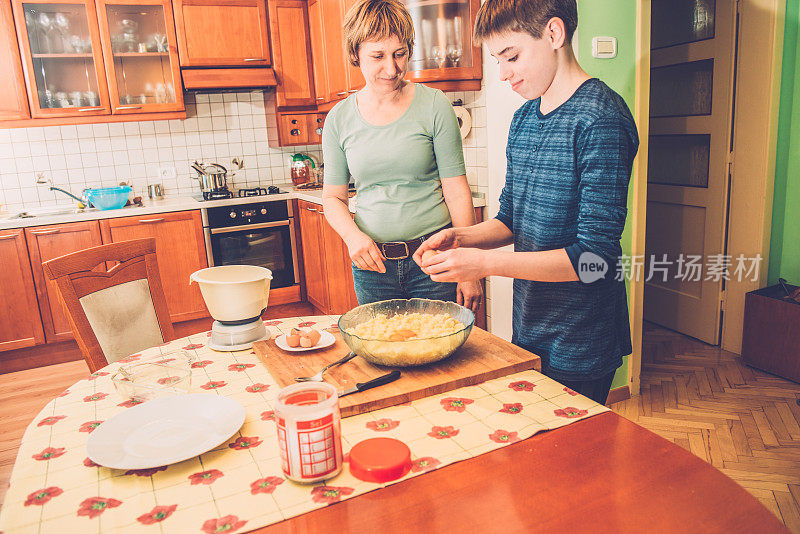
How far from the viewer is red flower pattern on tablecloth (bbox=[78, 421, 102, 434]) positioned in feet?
3.54

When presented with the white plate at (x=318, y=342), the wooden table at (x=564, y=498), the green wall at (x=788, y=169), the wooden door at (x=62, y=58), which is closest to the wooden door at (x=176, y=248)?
the wooden door at (x=62, y=58)

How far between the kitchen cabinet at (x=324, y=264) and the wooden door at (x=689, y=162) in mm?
2039

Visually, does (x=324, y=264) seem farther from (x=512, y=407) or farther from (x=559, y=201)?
(x=512, y=407)

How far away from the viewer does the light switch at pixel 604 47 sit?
7.85 feet

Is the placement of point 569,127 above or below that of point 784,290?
above

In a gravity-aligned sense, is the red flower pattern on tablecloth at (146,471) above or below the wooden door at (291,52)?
below

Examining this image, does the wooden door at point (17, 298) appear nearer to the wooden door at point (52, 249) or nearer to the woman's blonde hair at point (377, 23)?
the wooden door at point (52, 249)

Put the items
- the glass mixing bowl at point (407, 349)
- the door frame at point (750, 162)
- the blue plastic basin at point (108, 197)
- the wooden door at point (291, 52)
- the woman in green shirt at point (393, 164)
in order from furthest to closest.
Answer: the wooden door at point (291, 52), the blue plastic basin at point (108, 197), the door frame at point (750, 162), the woman in green shirt at point (393, 164), the glass mixing bowl at point (407, 349)

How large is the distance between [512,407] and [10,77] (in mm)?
3786

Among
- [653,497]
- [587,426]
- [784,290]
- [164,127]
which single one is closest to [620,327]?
[587,426]

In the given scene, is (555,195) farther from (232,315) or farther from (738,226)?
(738,226)

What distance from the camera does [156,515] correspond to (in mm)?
799

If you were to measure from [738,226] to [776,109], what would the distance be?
0.63 meters

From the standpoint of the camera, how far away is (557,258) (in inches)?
45.4
